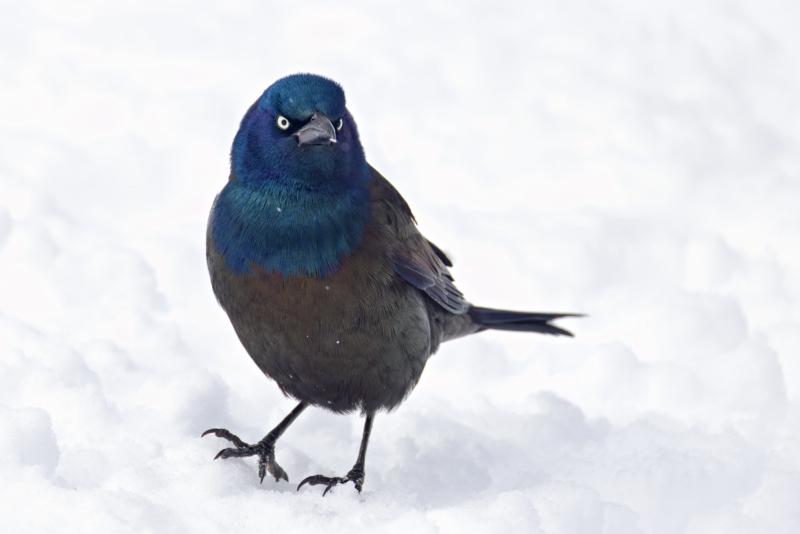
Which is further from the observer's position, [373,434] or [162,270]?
[162,270]

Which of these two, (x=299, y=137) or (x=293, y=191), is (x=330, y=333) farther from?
(x=299, y=137)

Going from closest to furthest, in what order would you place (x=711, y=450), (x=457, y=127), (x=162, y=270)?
(x=711, y=450) < (x=162, y=270) < (x=457, y=127)

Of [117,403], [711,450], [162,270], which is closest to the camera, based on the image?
[117,403]

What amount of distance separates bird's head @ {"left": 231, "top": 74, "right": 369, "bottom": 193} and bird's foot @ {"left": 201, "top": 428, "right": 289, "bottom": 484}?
113 cm

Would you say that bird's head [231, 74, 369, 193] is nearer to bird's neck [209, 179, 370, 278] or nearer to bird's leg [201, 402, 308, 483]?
bird's neck [209, 179, 370, 278]

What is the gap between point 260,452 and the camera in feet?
13.1

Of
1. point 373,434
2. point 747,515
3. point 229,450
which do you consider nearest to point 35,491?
point 229,450

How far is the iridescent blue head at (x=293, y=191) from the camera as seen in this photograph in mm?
3584

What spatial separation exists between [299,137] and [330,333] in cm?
78

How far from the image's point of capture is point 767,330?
5656 mm

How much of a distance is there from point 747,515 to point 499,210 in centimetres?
367

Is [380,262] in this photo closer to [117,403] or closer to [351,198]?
[351,198]

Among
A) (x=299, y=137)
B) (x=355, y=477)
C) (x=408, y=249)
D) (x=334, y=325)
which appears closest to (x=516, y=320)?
(x=408, y=249)

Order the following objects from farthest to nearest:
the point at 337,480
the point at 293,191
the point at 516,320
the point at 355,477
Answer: the point at 516,320 < the point at 355,477 < the point at 337,480 < the point at 293,191
